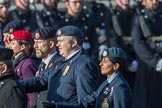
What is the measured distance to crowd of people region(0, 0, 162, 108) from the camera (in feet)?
33.1

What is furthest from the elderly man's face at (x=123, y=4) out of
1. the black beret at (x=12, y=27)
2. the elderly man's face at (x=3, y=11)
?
the black beret at (x=12, y=27)

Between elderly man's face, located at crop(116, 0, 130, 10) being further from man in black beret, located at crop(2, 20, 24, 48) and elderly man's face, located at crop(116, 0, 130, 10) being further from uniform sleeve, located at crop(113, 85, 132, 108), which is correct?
uniform sleeve, located at crop(113, 85, 132, 108)

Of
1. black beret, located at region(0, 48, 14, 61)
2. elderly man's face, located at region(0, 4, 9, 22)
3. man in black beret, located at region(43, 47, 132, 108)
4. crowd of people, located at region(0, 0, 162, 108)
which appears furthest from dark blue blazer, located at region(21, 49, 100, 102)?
elderly man's face, located at region(0, 4, 9, 22)

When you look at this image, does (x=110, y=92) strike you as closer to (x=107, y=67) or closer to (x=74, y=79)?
(x=107, y=67)

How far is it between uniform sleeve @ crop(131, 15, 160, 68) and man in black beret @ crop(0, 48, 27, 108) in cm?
540

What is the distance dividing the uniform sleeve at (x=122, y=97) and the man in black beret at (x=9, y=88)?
107cm

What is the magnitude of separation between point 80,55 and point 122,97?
105 cm

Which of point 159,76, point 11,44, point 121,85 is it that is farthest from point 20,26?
point 121,85

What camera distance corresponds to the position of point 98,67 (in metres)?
10.8

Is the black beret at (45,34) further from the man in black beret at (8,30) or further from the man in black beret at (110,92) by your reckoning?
the man in black beret at (110,92)

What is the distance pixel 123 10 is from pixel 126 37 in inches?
21.6

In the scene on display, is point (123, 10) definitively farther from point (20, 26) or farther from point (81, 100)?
point (81, 100)

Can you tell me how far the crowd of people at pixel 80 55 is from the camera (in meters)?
10.1

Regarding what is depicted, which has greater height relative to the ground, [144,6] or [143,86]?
[144,6]
